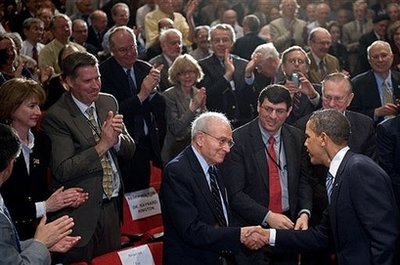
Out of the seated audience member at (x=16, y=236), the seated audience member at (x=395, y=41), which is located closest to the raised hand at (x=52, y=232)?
the seated audience member at (x=16, y=236)

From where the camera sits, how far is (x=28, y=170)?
486cm

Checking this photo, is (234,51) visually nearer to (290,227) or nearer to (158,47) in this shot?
(158,47)

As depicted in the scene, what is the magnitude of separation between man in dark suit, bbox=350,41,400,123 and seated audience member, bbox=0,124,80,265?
4.20 metres

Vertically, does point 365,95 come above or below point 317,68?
below

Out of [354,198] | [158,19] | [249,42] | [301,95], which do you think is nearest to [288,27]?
[249,42]

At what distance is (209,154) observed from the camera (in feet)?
15.7

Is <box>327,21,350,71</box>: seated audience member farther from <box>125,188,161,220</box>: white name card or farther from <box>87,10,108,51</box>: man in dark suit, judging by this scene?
<box>125,188,161,220</box>: white name card

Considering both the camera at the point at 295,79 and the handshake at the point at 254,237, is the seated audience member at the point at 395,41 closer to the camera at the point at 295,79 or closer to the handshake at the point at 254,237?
the camera at the point at 295,79

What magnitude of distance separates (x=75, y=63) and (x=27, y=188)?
94cm

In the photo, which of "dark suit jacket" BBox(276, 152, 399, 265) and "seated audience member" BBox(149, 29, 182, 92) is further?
"seated audience member" BBox(149, 29, 182, 92)

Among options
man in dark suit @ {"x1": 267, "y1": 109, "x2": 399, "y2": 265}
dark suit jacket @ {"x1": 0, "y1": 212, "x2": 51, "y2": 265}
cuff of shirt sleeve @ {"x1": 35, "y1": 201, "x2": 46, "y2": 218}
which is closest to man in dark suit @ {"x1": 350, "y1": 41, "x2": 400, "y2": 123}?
man in dark suit @ {"x1": 267, "y1": 109, "x2": 399, "y2": 265}

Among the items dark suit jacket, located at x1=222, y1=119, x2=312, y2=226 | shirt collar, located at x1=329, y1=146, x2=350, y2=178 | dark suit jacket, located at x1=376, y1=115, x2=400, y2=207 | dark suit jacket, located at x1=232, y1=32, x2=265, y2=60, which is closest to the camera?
shirt collar, located at x1=329, y1=146, x2=350, y2=178

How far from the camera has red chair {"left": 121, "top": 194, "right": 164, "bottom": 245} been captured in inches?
237

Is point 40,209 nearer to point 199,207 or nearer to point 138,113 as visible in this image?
point 199,207
